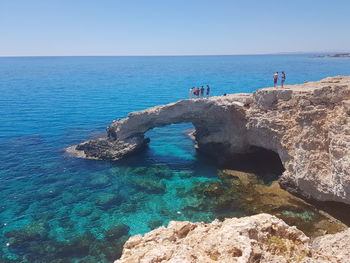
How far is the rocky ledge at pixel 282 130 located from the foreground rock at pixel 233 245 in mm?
12823

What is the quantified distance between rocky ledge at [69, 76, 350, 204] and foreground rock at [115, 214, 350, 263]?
1282 cm

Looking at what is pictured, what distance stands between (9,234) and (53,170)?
33.7ft

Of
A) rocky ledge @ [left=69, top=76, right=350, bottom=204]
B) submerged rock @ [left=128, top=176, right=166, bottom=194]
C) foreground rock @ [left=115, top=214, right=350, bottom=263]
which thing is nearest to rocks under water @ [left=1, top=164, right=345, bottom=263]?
submerged rock @ [left=128, top=176, right=166, bottom=194]

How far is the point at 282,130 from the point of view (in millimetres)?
24078

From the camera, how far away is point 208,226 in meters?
8.59

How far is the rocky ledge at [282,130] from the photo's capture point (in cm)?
1996

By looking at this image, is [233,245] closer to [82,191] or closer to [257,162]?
[82,191]

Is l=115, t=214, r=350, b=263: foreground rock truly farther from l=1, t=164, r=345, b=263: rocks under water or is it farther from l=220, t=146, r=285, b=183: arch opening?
l=220, t=146, r=285, b=183: arch opening

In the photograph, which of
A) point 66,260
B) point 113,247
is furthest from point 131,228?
point 66,260

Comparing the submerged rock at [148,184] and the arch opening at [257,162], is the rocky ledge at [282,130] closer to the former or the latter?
the arch opening at [257,162]

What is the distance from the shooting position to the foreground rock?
660cm

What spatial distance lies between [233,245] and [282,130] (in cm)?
1914

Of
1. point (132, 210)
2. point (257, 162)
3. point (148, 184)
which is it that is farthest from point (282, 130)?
point (132, 210)

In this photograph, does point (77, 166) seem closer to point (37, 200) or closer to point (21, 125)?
point (37, 200)
